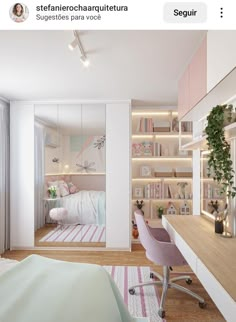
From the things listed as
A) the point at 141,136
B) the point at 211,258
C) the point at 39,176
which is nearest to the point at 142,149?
the point at 141,136

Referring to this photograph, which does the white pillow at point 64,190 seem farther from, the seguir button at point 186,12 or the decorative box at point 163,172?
the seguir button at point 186,12

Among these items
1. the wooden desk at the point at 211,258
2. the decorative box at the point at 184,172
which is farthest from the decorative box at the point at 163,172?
the wooden desk at the point at 211,258

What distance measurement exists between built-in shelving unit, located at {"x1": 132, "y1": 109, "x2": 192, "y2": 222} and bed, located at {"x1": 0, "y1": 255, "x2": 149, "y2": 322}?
9.09 ft

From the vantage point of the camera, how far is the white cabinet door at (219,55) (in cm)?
150

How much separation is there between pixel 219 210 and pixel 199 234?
457 millimetres

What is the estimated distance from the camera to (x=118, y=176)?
160 inches

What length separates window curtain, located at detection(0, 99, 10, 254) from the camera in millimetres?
3902

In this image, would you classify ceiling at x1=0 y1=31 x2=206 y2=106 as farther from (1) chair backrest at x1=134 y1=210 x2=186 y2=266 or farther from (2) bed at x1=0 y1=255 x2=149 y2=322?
(2) bed at x1=0 y1=255 x2=149 y2=322

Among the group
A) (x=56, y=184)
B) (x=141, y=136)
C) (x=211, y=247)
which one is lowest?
(x=211, y=247)

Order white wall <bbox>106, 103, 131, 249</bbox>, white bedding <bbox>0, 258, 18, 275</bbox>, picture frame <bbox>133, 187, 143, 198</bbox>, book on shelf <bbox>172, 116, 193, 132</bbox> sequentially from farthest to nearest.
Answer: picture frame <bbox>133, 187, 143, 198</bbox> < book on shelf <bbox>172, 116, 193, 132</bbox> < white wall <bbox>106, 103, 131, 249</bbox> < white bedding <bbox>0, 258, 18, 275</bbox>

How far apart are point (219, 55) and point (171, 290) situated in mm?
2354

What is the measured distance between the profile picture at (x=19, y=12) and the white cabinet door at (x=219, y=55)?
45.4 inches

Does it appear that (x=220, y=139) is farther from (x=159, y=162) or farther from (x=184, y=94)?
(x=159, y=162)

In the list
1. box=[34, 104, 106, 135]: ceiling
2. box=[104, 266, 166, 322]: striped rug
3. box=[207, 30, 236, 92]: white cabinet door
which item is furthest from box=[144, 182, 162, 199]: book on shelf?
box=[207, 30, 236, 92]: white cabinet door
